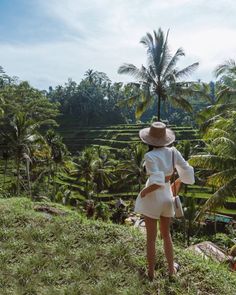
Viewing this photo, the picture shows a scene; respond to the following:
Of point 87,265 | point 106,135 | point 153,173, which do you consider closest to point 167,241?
point 153,173

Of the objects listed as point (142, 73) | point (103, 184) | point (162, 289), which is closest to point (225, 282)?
point (162, 289)

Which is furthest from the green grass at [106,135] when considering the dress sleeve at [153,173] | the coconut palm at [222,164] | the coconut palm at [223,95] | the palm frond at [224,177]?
the dress sleeve at [153,173]

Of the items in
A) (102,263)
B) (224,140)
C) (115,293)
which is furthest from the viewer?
(224,140)

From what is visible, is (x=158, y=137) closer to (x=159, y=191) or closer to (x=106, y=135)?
(x=159, y=191)

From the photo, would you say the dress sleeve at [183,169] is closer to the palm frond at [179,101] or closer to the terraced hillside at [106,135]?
the palm frond at [179,101]

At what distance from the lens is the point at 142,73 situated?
19766 mm

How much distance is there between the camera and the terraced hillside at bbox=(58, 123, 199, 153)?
50.7m

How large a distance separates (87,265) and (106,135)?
52178mm

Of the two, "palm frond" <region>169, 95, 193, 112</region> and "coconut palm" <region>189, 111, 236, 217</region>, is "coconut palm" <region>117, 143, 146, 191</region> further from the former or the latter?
"coconut palm" <region>189, 111, 236, 217</region>

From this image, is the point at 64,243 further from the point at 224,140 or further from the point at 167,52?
the point at 167,52

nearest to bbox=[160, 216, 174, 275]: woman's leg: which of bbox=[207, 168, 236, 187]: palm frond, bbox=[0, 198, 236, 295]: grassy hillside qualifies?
bbox=[0, 198, 236, 295]: grassy hillside

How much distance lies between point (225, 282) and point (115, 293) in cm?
116

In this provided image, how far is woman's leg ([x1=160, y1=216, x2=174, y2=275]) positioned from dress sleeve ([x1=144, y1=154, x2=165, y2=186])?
0.44 metres

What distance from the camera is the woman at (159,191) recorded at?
12.6 ft
